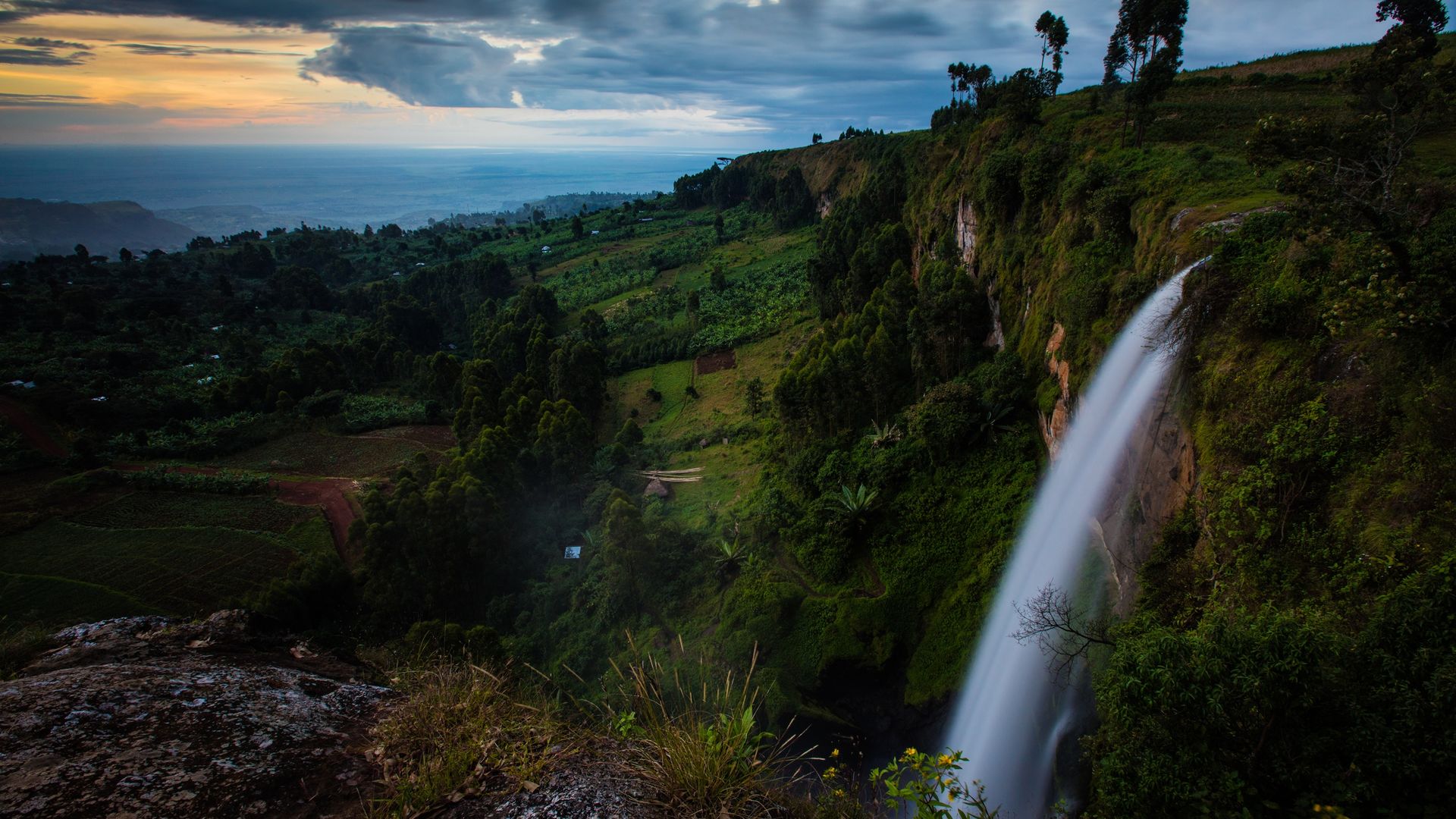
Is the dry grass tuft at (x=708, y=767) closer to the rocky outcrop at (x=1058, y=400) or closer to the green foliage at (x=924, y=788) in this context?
the green foliage at (x=924, y=788)

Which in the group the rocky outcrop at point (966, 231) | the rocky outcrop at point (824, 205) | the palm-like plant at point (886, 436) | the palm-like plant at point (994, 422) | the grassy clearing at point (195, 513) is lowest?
the grassy clearing at point (195, 513)

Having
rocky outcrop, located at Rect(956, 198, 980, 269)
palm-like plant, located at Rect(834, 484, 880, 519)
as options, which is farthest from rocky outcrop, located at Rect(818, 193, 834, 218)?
palm-like plant, located at Rect(834, 484, 880, 519)

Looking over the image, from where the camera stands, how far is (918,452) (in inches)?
993

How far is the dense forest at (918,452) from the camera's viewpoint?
687 cm

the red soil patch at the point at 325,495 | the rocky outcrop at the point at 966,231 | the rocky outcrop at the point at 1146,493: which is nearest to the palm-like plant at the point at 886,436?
the rocky outcrop at the point at 966,231

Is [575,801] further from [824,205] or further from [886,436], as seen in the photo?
[824,205]

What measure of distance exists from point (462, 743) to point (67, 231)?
26680 cm

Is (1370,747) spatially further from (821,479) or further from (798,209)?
(798,209)

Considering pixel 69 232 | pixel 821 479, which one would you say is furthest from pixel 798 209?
pixel 69 232

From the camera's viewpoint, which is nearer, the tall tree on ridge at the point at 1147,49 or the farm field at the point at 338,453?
the tall tree on ridge at the point at 1147,49

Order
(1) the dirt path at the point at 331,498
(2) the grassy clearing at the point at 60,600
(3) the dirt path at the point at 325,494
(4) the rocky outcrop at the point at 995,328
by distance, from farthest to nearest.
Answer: (3) the dirt path at the point at 325,494 < (1) the dirt path at the point at 331,498 < (2) the grassy clearing at the point at 60,600 < (4) the rocky outcrop at the point at 995,328

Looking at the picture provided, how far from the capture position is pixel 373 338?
219 feet

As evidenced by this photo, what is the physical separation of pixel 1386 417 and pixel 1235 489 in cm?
218

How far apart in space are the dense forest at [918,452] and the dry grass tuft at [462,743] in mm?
179
